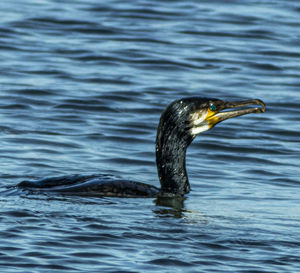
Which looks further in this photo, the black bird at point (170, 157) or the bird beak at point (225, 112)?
the bird beak at point (225, 112)

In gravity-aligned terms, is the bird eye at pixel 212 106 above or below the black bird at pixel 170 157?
above

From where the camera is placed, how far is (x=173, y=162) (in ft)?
34.9

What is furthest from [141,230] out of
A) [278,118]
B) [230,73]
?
[230,73]

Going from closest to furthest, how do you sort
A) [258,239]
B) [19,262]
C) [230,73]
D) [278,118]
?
[19,262], [258,239], [278,118], [230,73]

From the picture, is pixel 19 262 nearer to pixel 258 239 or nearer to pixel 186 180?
pixel 258 239

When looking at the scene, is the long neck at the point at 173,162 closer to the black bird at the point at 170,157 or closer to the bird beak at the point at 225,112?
the black bird at the point at 170,157

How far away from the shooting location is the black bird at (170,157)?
9.91m

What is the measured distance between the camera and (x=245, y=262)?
7.68 m

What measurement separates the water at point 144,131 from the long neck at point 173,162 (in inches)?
10.6

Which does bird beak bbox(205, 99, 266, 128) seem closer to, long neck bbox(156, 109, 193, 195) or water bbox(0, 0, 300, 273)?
long neck bbox(156, 109, 193, 195)

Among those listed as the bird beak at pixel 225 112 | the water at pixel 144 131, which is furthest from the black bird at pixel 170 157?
the water at pixel 144 131

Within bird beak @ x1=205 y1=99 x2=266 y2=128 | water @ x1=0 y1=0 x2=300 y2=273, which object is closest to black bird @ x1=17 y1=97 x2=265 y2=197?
bird beak @ x1=205 y1=99 x2=266 y2=128

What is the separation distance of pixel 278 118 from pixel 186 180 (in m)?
5.04

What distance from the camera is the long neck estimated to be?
10555mm
